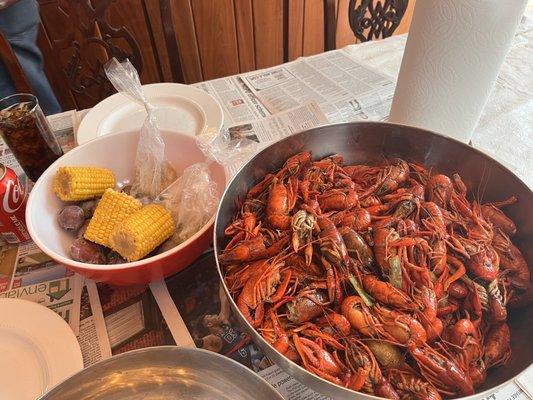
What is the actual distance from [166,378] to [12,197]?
17.6 inches

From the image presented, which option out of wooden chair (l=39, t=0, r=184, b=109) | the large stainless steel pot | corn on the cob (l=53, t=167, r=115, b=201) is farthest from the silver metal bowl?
wooden chair (l=39, t=0, r=184, b=109)

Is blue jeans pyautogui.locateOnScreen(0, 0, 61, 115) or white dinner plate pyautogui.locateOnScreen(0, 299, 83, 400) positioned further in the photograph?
blue jeans pyautogui.locateOnScreen(0, 0, 61, 115)

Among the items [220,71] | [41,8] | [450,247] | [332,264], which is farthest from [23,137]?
[220,71]

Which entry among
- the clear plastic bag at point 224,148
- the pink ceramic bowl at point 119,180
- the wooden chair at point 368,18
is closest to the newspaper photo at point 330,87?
the wooden chair at point 368,18

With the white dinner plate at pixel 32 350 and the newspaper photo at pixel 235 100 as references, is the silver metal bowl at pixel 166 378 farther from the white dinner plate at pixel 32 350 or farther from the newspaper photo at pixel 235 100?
the newspaper photo at pixel 235 100

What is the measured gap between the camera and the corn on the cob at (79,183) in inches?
26.2

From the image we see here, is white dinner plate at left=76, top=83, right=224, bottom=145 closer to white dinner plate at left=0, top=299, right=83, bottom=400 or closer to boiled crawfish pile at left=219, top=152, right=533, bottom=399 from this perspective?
boiled crawfish pile at left=219, top=152, right=533, bottom=399

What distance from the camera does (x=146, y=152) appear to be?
0.73 metres

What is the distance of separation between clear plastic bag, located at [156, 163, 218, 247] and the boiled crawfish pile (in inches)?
2.6

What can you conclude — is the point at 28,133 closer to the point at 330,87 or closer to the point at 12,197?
the point at 12,197

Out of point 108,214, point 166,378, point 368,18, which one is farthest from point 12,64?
point 368,18

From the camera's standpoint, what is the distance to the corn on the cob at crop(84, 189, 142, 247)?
2.06 ft

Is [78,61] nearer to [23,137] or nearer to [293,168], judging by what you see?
[23,137]

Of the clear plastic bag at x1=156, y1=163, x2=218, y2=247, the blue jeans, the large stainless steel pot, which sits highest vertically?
the large stainless steel pot
